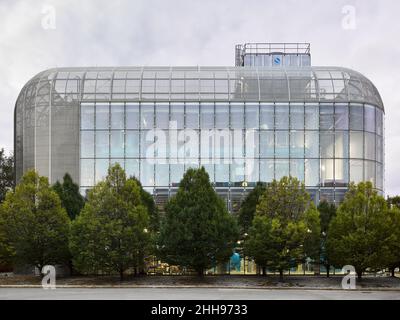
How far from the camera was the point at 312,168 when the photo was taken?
198 ft

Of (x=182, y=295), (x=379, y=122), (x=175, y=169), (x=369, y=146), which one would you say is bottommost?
(x=182, y=295)

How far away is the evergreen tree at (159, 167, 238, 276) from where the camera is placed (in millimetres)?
45938

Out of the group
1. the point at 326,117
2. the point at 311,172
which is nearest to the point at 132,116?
the point at 311,172

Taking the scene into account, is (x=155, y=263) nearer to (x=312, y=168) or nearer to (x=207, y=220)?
(x=207, y=220)

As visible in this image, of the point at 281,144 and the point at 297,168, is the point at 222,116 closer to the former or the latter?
the point at 281,144

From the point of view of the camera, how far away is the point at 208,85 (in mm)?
62594

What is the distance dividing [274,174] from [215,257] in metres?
16.9

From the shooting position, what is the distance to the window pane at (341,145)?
198 feet

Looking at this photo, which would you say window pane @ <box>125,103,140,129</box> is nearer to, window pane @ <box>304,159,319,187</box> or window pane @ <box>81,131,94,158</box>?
window pane @ <box>81,131,94,158</box>

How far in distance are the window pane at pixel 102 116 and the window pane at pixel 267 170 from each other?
19.1 m

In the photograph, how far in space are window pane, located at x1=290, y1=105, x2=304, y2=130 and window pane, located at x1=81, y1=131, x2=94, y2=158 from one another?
78.0 ft

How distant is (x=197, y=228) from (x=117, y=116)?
21.3 metres
